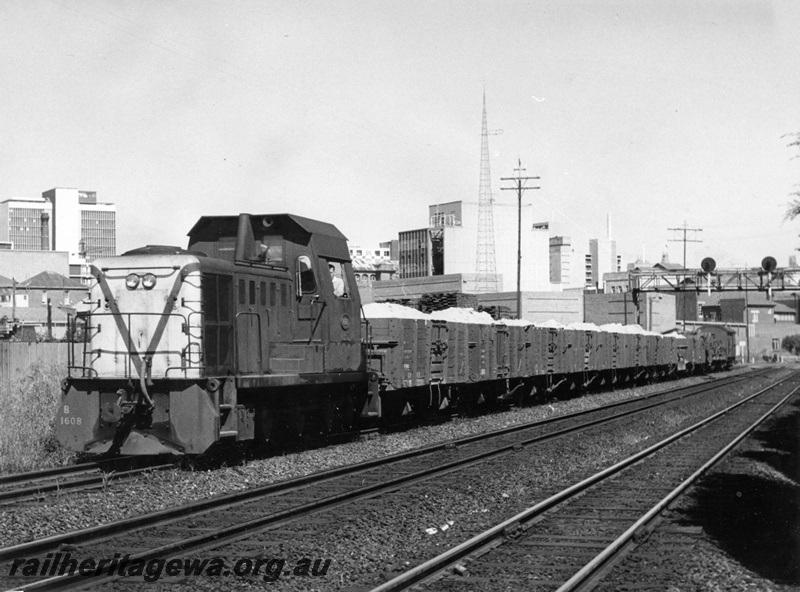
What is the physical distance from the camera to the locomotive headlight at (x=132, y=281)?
13.6m

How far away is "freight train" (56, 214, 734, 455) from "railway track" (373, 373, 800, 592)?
4918mm

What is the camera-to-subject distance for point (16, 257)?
113625mm

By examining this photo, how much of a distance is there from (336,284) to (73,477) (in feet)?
18.8

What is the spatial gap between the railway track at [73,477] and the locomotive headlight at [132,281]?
274 centimetres

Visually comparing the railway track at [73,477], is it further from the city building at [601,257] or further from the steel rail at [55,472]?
the city building at [601,257]

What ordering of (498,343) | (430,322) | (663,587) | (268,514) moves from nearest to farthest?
(663,587), (268,514), (430,322), (498,343)

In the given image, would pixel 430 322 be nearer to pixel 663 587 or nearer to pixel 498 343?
pixel 498 343

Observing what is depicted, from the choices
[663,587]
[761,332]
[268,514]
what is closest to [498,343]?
[268,514]

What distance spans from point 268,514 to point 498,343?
52.5 feet

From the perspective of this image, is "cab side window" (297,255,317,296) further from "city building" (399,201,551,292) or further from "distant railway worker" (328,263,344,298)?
"city building" (399,201,551,292)

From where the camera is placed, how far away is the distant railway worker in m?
16.7

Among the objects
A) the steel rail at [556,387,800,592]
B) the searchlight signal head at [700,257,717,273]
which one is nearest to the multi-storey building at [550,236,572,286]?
the searchlight signal head at [700,257,717,273]

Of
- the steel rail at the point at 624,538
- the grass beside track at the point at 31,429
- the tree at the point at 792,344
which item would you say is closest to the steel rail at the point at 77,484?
the grass beside track at the point at 31,429

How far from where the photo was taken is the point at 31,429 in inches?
628
